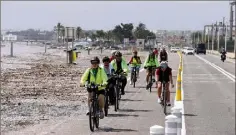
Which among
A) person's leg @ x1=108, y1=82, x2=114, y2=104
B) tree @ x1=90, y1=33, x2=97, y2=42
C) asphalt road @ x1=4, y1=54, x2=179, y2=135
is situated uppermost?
tree @ x1=90, y1=33, x2=97, y2=42

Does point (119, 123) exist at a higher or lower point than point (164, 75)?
lower

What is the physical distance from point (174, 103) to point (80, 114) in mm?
4179

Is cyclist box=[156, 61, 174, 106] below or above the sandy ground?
above

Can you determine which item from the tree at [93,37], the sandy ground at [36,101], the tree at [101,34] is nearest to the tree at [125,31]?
the tree at [101,34]

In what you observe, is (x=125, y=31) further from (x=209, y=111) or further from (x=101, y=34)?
(x=209, y=111)

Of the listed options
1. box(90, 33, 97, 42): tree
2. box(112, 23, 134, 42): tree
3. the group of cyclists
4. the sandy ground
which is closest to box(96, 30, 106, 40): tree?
box(90, 33, 97, 42): tree

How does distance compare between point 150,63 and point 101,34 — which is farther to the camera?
point 101,34

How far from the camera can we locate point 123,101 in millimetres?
19422

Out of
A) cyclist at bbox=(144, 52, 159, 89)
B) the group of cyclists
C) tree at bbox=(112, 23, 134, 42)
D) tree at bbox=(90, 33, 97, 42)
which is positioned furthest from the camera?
tree at bbox=(90, 33, 97, 42)

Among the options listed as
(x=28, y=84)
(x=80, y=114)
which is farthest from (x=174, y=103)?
(x=28, y=84)

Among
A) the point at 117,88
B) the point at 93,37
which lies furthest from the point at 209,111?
the point at 93,37

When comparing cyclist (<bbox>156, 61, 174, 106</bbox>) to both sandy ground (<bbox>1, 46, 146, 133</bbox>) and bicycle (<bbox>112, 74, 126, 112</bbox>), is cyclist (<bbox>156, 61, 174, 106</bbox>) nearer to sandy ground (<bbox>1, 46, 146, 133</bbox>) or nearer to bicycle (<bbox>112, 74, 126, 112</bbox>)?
bicycle (<bbox>112, 74, 126, 112</bbox>)

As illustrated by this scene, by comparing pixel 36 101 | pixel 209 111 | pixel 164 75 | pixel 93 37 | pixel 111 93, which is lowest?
pixel 209 111

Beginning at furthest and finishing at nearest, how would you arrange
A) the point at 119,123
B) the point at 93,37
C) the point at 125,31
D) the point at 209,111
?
1. the point at 93,37
2. the point at 125,31
3. the point at 209,111
4. the point at 119,123
